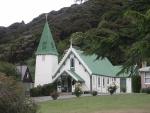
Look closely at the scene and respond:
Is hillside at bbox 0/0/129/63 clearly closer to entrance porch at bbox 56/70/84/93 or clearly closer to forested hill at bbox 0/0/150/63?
forested hill at bbox 0/0/150/63

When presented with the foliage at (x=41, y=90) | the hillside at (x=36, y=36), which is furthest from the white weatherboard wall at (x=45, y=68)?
the hillside at (x=36, y=36)

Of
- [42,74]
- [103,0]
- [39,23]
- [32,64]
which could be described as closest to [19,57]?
[32,64]

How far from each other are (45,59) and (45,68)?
131cm

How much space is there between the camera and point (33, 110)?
16578 mm

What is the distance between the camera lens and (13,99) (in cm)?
1612

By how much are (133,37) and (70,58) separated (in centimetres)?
4871

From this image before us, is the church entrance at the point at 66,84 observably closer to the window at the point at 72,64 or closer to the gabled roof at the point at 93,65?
the window at the point at 72,64

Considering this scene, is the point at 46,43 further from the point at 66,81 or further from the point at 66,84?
the point at 66,84

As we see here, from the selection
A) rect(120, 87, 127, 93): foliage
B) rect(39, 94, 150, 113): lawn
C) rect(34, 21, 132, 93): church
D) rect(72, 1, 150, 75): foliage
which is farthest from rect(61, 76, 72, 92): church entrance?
rect(72, 1, 150, 75): foliage

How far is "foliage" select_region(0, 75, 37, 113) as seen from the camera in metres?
15.9

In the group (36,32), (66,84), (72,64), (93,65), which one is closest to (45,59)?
(72,64)

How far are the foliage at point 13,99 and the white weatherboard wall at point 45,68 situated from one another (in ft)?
175

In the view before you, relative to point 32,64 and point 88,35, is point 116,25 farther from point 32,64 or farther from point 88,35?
point 32,64

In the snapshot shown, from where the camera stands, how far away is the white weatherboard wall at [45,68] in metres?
70.4
